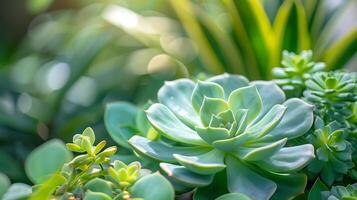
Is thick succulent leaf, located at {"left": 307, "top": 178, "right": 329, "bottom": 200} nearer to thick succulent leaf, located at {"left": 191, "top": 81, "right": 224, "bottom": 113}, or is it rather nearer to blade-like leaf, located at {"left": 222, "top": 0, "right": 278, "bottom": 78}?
thick succulent leaf, located at {"left": 191, "top": 81, "right": 224, "bottom": 113}

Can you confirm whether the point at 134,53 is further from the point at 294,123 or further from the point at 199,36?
the point at 294,123

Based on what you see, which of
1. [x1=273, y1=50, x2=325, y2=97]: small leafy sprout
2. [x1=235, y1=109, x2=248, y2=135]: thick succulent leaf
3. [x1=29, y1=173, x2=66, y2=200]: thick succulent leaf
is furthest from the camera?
[x1=273, y1=50, x2=325, y2=97]: small leafy sprout

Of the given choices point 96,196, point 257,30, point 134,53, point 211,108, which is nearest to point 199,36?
point 257,30

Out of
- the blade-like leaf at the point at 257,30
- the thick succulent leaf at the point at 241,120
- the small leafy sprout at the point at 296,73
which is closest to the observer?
the thick succulent leaf at the point at 241,120

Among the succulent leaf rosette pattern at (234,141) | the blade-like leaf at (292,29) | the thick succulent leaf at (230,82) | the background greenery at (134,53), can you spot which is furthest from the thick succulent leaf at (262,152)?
the blade-like leaf at (292,29)

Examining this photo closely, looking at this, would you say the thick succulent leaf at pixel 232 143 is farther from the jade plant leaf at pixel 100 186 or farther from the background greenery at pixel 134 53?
the background greenery at pixel 134 53

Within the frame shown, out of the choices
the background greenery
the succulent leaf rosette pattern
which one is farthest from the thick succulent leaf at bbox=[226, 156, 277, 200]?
the background greenery
